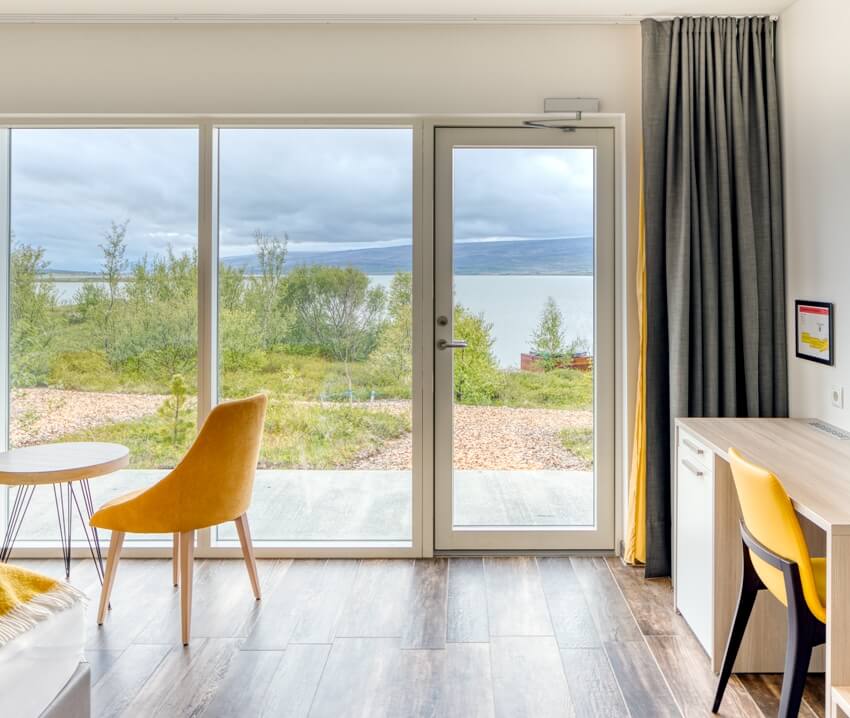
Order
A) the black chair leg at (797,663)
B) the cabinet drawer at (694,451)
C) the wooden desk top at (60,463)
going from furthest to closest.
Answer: the wooden desk top at (60,463) < the cabinet drawer at (694,451) < the black chair leg at (797,663)

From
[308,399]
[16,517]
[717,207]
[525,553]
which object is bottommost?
[525,553]

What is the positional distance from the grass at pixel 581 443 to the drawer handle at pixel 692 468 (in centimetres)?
76

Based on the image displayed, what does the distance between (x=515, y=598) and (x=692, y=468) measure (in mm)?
914

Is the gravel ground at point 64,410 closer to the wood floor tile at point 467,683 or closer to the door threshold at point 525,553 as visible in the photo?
the door threshold at point 525,553

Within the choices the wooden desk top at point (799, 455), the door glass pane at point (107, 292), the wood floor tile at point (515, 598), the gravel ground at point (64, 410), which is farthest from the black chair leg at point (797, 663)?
the gravel ground at point (64, 410)

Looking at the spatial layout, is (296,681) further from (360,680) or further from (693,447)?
(693,447)

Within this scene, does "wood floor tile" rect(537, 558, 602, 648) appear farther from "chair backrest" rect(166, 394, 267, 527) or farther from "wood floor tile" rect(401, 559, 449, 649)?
"chair backrest" rect(166, 394, 267, 527)

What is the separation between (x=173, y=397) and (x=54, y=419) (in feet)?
2.04

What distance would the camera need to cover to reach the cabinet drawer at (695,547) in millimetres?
2412

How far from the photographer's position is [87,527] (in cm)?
340

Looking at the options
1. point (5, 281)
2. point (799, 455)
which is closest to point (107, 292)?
point (5, 281)

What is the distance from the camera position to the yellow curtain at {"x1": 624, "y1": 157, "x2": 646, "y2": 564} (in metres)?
3.23

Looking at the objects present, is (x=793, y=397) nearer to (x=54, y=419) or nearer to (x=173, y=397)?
(x=173, y=397)

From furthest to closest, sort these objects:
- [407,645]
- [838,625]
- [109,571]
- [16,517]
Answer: [16,517] → [109,571] → [407,645] → [838,625]
